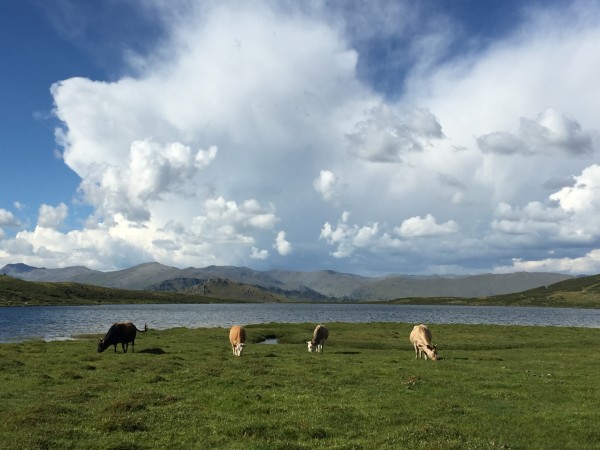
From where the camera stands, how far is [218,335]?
7056cm

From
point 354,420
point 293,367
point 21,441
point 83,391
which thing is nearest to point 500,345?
point 293,367

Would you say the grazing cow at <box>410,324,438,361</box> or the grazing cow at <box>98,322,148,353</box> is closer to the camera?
the grazing cow at <box>410,324,438,361</box>

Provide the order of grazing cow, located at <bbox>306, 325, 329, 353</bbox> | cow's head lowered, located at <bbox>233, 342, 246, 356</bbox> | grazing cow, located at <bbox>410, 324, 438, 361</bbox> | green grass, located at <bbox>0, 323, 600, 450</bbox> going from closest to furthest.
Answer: green grass, located at <bbox>0, 323, 600, 450</bbox> < grazing cow, located at <bbox>410, 324, 438, 361</bbox> < cow's head lowered, located at <bbox>233, 342, 246, 356</bbox> < grazing cow, located at <bbox>306, 325, 329, 353</bbox>

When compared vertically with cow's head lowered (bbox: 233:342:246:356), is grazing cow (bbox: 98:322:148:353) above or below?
above

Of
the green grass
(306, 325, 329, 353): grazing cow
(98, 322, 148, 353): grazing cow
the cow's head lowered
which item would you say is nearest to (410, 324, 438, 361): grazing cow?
the green grass

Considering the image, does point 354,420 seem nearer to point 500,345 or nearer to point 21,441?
point 21,441

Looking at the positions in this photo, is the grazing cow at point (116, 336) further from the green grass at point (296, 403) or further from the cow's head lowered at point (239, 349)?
the cow's head lowered at point (239, 349)

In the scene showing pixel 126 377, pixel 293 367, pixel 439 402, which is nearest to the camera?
pixel 439 402

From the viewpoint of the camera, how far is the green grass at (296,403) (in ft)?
56.6

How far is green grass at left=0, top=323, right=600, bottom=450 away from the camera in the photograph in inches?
679

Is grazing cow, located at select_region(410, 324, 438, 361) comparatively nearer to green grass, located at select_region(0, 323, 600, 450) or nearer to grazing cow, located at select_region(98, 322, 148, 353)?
green grass, located at select_region(0, 323, 600, 450)

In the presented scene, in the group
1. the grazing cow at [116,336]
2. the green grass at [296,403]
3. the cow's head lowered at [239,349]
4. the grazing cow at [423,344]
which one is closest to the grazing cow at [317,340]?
the green grass at [296,403]

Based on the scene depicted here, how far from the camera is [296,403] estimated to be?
23000 mm

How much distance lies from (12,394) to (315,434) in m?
17.5
